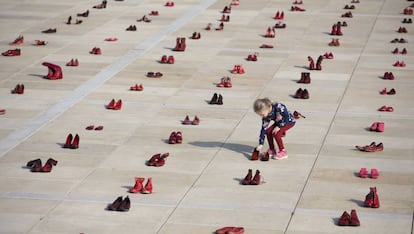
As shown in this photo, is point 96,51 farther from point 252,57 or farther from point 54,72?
point 252,57

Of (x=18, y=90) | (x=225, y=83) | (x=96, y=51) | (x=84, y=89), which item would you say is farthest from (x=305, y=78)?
(x=18, y=90)

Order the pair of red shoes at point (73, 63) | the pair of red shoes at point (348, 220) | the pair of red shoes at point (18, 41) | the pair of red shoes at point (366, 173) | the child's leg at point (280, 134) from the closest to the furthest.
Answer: the pair of red shoes at point (348, 220) → the pair of red shoes at point (366, 173) → the child's leg at point (280, 134) → the pair of red shoes at point (73, 63) → the pair of red shoes at point (18, 41)

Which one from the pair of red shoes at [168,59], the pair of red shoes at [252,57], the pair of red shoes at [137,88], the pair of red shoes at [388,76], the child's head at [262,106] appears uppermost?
the child's head at [262,106]

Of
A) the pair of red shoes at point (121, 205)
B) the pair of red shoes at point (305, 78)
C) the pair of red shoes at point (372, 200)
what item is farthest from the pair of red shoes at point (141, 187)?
the pair of red shoes at point (305, 78)

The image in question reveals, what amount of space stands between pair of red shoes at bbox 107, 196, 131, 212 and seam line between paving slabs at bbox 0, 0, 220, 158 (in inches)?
184

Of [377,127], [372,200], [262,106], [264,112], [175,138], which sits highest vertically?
[262,106]

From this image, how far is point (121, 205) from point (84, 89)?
10.2 meters

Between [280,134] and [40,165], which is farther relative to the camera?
[280,134]

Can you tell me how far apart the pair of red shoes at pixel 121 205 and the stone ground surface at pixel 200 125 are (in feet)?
0.41

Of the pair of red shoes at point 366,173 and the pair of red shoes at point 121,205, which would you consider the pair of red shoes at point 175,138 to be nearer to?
the pair of red shoes at point 121,205

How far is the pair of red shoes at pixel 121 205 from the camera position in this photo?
19922 mm

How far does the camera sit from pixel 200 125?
85.0 ft

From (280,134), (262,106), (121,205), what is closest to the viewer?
(121,205)

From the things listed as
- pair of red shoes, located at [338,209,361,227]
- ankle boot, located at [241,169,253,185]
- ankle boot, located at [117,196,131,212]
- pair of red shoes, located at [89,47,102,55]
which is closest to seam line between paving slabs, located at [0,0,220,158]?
pair of red shoes, located at [89,47,102,55]
